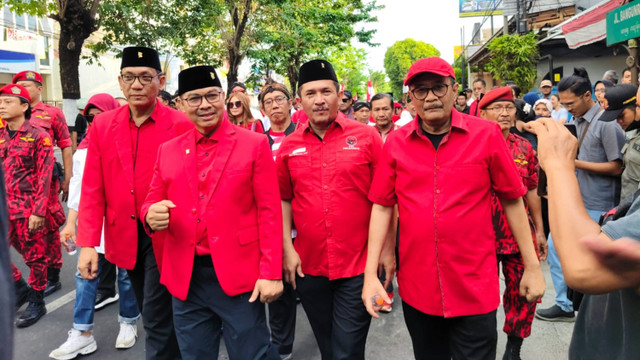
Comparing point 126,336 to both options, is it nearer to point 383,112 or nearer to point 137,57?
point 137,57

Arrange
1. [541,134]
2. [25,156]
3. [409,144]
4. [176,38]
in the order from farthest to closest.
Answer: [176,38], [25,156], [409,144], [541,134]

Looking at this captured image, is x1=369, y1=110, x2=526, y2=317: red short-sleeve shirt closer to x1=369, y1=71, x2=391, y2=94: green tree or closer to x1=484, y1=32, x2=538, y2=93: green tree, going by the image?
x1=484, y1=32, x2=538, y2=93: green tree

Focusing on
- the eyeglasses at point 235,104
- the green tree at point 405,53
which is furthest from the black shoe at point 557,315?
the green tree at point 405,53

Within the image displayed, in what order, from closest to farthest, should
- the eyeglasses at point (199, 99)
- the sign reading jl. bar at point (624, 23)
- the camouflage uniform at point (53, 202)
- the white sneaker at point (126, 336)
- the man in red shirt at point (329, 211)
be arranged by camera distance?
the eyeglasses at point (199, 99)
the man in red shirt at point (329, 211)
the white sneaker at point (126, 336)
the camouflage uniform at point (53, 202)
the sign reading jl. bar at point (624, 23)

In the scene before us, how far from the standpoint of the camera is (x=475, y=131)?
239 cm

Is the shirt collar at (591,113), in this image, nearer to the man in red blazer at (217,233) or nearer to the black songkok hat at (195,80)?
the man in red blazer at (217,233)

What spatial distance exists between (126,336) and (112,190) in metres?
1.62

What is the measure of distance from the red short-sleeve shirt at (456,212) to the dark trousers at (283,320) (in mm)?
1455

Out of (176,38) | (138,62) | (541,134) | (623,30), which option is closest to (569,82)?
(623,30)

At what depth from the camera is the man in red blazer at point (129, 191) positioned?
2.97 meters

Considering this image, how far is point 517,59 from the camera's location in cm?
1470

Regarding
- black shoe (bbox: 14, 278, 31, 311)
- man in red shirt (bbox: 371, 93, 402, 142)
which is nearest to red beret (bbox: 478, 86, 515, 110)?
man in red shirt (bbox: 371, 93, 402, 142)

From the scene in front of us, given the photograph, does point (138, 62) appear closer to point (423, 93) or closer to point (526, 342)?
point (423, 93)

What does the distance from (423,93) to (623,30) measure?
17.9 ft
